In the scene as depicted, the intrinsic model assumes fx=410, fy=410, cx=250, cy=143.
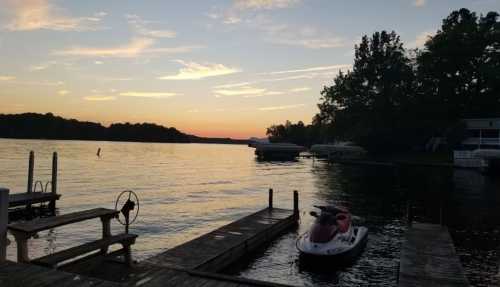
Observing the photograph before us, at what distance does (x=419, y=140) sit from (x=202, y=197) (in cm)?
8128

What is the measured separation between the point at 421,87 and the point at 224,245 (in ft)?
328

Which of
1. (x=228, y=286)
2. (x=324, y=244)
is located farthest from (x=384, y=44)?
(x=228, y=286)

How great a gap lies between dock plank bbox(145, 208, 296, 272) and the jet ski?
2994mm

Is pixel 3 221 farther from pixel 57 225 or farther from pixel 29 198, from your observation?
pixel 29 198

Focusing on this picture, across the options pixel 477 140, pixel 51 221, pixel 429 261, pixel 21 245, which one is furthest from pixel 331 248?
pixel 477 140

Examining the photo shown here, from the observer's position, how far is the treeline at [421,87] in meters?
101

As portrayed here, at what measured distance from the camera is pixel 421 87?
351ft

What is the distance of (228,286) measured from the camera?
1070 centimetres

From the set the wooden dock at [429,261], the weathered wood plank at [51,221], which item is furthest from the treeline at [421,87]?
the weathered wood plank at [51,221]

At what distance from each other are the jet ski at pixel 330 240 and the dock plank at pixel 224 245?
2.99m

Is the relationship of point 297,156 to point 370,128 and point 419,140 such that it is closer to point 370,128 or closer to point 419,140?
point 370,128

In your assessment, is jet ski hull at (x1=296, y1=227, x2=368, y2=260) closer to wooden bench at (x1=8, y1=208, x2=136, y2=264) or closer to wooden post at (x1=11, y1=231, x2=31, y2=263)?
wooden bench at (x1=8, y1=208, x2=136, y2=264)

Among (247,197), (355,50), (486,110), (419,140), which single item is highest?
(355,50)

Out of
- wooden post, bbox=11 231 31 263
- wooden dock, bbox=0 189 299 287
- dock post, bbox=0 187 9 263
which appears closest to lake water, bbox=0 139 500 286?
wooden dock, bbox=0 189 299 287
